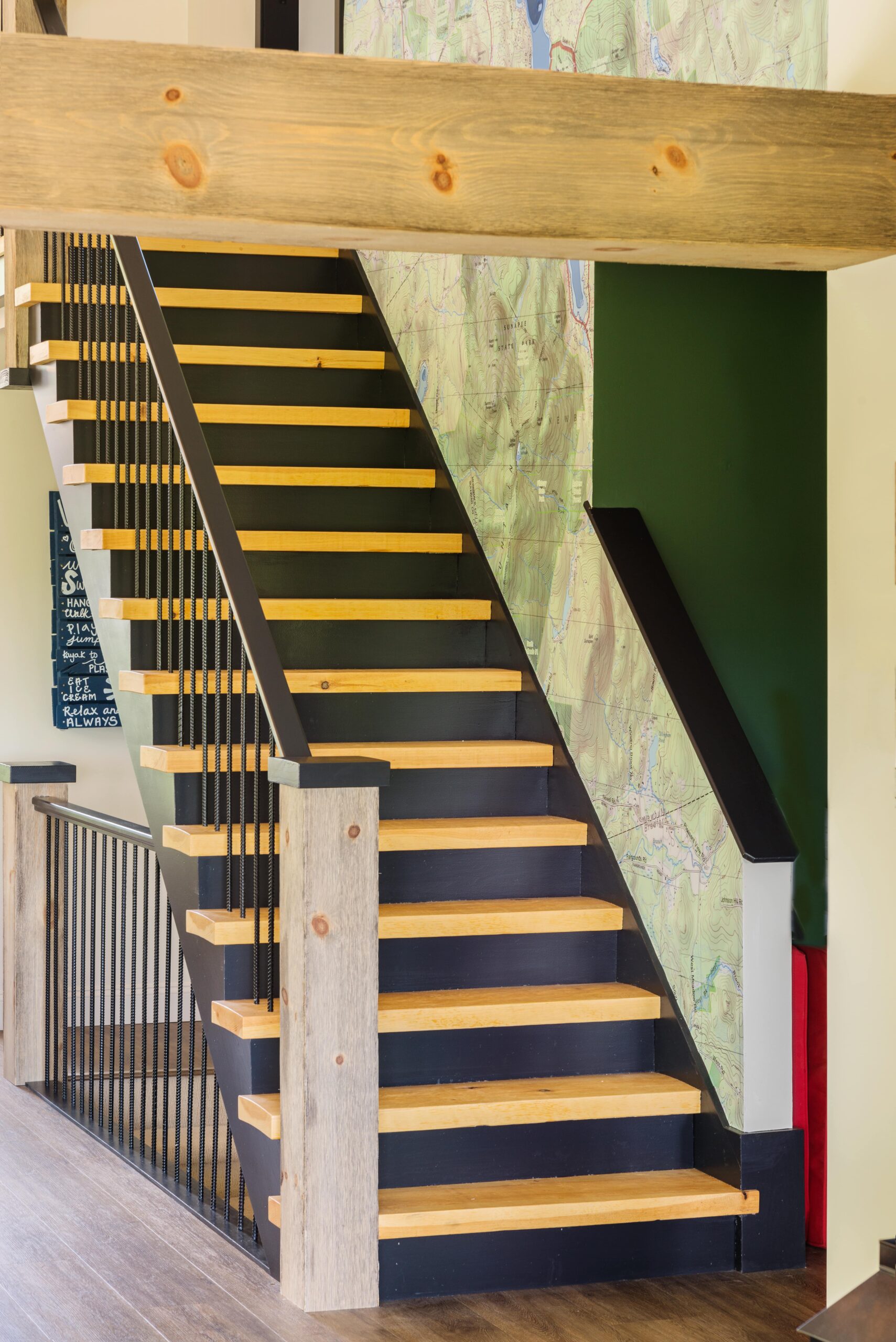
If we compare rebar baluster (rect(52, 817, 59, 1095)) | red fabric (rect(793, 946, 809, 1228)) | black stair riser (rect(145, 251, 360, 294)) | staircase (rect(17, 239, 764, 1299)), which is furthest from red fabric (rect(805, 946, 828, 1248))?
black stair riser (rect(145, 251, 360, 294))

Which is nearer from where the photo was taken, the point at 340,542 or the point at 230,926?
the point at 230,926

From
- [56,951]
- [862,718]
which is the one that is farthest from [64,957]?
[862,718]

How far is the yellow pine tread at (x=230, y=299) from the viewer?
224 inches

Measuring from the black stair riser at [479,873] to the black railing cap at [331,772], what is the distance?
2.62ft

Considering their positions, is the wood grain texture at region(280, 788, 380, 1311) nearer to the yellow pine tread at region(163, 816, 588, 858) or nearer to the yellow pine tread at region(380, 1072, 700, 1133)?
the yellow pine tread at region(380, 1072, 700, 1133)

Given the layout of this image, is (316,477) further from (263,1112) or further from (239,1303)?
(239,1303)

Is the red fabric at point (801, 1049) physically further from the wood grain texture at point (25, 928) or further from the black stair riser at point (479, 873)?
the wood grain texture at point (25, 928)

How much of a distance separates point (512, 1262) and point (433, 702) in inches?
70.9

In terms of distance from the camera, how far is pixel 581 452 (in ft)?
15.6

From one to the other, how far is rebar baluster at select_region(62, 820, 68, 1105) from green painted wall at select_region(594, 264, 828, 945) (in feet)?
7.89

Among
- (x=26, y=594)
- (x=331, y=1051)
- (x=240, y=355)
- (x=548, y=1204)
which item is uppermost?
(x=240, y=355)

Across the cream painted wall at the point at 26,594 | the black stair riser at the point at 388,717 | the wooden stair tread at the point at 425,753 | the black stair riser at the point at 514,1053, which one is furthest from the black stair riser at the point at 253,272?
the black stair riser at the point at 514,1053

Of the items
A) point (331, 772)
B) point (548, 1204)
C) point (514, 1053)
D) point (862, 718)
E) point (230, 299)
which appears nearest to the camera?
point (862, 718)

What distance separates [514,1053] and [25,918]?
2249 mm
